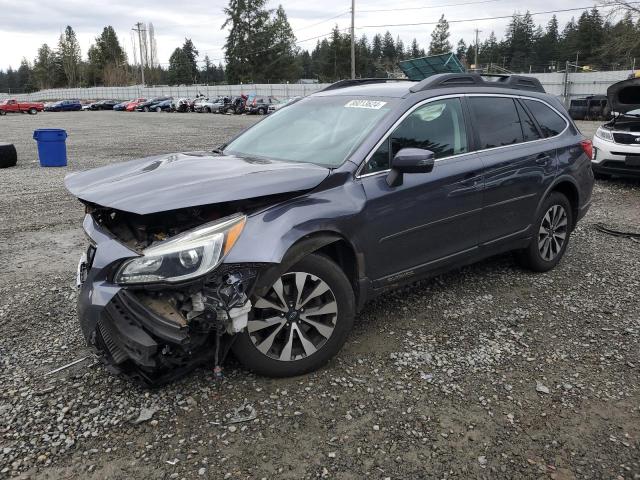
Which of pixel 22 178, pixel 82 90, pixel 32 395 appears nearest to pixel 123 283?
pixel 32 395

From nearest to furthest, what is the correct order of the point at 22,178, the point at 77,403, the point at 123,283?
the point at 123,283, the point at 77,403, the point at 22,178

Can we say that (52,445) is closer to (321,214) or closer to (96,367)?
(96,367)

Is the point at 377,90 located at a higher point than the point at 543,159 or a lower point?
higher

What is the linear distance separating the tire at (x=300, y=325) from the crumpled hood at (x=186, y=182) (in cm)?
50

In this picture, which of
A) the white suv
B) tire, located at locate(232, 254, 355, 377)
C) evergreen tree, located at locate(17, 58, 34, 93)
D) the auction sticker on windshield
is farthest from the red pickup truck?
evergreen tree, located at locate(17, 58, 34, 93)

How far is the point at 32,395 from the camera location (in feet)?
10.1

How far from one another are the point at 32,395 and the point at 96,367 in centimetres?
39

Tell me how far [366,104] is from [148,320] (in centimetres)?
226

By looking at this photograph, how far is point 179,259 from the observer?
2.70m

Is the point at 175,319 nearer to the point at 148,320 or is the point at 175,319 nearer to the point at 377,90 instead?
the point at 148,320

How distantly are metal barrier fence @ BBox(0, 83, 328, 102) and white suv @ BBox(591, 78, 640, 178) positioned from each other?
34.4 m

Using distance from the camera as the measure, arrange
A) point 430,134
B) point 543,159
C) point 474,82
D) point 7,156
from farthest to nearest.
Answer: point 7,156 → point 543,159 → point 474,82 → point 430,134

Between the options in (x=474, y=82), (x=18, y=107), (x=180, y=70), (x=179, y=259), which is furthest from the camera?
(x=180, y=70)

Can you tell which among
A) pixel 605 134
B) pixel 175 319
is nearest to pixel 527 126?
pixel 175 319
